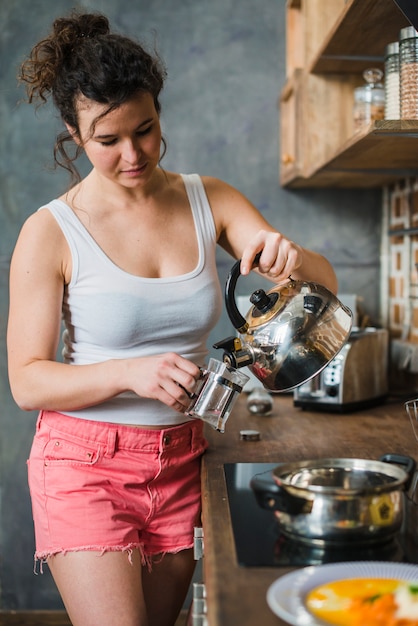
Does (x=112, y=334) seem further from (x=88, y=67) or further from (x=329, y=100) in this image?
(x=329, y=100)

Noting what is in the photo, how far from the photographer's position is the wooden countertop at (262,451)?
84 cm

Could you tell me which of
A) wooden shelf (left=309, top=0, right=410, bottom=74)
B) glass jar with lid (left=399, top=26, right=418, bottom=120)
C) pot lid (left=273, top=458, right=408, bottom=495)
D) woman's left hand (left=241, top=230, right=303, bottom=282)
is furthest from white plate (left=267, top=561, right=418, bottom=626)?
wooden shelf (left=309, top=0, right=410, bottom=74)

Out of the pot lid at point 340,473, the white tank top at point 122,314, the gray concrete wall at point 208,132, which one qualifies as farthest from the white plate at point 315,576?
the gray concrete wall at point 208,132

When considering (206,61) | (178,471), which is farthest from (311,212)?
(178,471)

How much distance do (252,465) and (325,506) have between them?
50cm

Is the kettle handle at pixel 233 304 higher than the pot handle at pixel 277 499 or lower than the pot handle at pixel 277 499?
higher

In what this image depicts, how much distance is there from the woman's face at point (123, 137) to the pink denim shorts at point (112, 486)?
0.49 m

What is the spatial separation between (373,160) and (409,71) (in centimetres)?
50

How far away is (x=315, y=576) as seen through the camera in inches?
33.8

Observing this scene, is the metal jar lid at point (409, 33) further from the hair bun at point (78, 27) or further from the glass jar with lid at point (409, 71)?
the hair bun at point (78, 27)

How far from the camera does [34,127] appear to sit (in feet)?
9.15

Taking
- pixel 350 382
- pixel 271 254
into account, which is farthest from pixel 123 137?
pixel 350 382

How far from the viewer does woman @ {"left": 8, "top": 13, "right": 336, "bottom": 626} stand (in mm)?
1358

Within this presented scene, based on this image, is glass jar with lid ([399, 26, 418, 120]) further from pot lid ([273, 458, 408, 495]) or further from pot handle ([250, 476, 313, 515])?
pot handle ([250, 476, 313, 515])
